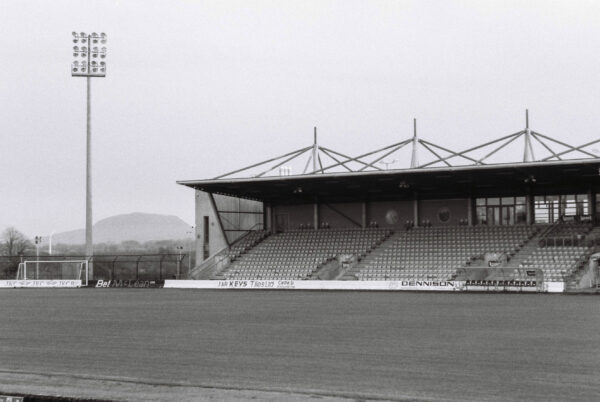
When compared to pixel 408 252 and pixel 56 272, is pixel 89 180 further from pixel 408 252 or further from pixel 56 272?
pixel 408 252

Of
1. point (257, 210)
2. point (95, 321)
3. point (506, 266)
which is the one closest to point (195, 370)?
point (95, 321)

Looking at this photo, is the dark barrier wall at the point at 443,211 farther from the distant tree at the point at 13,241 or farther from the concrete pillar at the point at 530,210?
the distant tree at the point at 13,241

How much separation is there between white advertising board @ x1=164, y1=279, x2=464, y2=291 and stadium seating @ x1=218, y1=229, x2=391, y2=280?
2680 mm

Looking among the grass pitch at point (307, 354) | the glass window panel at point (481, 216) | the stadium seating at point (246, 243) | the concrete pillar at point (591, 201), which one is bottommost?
the grass pitch at point (307, 354)

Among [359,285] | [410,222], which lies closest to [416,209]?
[410,222]

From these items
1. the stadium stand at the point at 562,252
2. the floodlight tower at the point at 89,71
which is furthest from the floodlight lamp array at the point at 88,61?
the stadium stand at the point at 562,252

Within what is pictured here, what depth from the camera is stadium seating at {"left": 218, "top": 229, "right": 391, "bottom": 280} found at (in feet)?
194

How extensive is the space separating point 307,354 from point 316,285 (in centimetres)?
3721

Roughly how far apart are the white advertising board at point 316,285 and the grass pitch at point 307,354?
818 inches

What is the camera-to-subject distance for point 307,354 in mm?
16375

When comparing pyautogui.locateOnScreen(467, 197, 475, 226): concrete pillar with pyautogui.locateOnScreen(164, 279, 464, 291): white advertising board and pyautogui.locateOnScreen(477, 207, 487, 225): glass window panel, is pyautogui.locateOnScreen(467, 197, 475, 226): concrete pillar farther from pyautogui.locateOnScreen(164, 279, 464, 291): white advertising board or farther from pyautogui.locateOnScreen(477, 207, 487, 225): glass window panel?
pyautogui.locateOnScreen(164, 279, 464, 291): white advertising board

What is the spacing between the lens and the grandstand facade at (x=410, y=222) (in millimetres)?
51688

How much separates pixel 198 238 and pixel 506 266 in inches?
954

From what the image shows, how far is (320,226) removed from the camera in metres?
65.8
